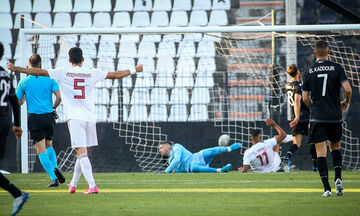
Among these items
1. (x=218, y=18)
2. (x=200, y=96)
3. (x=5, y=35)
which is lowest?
(x=200, y=96)

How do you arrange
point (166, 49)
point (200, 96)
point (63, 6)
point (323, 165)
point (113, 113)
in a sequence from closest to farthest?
point (323, 165) → point (113, 113) → point (200, 96) → point (166, 49) → point (63, 6)

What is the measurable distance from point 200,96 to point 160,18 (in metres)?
4.70

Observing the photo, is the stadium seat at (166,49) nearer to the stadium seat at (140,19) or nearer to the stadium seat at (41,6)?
the stadium seat at (140,19)

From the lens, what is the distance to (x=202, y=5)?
1755 cm

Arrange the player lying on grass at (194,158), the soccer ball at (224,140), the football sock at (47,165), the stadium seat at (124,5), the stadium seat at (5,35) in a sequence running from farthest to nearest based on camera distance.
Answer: the stadium seat at (124,5) < the stadium seat at (5,35) < the soccer ball at (224,140) < the player lying on grass at (194,158) < the football sock at (47,165)

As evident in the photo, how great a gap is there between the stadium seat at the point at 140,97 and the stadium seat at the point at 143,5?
16.2 feet

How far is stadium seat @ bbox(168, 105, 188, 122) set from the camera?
13086 millimetres

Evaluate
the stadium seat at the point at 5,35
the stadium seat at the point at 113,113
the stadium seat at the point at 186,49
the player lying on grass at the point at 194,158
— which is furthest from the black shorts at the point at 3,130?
the stadium seat at the point at 5,35

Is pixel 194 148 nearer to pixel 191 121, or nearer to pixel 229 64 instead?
pixel 191 121

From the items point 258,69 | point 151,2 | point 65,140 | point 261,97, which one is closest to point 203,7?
point 151,2

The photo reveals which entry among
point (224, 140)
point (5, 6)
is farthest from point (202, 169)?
point (5, 6)

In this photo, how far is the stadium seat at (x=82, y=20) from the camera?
17.2 metres

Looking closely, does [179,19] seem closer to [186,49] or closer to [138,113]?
[186,49]

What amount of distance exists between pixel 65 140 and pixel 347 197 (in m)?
7.59
